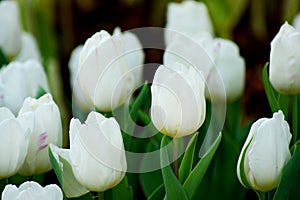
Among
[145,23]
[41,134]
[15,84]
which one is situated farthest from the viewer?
[145,23]

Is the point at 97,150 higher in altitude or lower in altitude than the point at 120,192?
higher

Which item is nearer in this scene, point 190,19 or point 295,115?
point 295,115

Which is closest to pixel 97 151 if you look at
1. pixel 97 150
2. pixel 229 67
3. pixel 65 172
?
pixel 97 150

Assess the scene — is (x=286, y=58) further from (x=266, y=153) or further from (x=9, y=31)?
(x=9, y=31)

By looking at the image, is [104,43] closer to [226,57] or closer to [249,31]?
[226,57]

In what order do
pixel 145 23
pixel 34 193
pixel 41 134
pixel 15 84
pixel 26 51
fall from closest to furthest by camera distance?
pixel 34 193
pixel 41 134
pixel 15 84
pixel 26 51
pixel 145 23

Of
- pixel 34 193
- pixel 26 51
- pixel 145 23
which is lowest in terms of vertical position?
pixel 145 23
